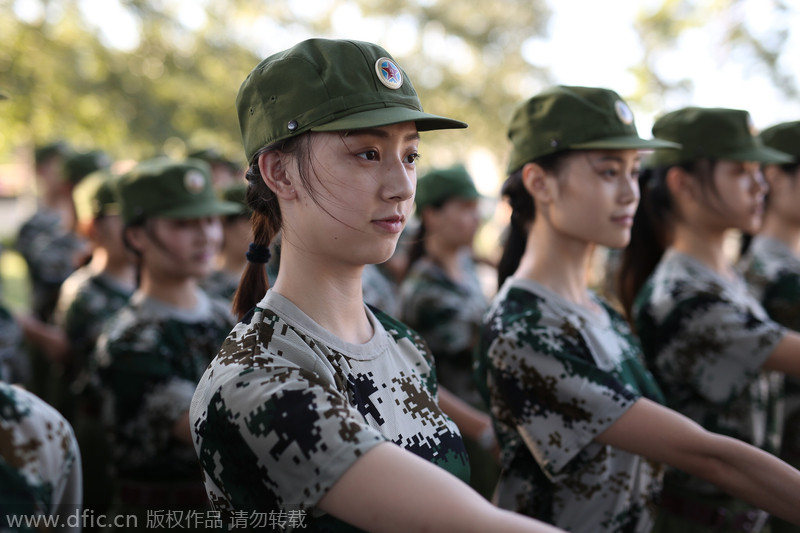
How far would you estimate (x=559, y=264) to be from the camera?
8.98ft

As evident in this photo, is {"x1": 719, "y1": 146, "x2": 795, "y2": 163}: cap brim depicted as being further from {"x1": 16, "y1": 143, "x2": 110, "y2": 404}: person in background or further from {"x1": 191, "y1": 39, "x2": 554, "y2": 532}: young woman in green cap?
{"x1": 16, "y1": 143, "x2": 110, "y2": 404}: person in background

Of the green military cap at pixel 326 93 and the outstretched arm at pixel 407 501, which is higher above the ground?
the green military cap at pixel 326 93

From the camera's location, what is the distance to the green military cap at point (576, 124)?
2.60 metres

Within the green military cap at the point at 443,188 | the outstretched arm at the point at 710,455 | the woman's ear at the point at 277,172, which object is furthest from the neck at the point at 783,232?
the woman's ear at the point at 277,172

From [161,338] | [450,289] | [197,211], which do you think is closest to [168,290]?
[161,338]

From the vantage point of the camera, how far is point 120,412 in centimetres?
321

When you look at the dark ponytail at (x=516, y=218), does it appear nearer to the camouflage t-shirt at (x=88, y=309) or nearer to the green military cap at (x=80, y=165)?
the camouflage t-shirt at (x=88, y=309)

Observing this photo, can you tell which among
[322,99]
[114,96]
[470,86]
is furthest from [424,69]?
[322,99]

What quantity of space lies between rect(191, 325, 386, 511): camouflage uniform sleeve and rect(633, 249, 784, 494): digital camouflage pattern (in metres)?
1.98

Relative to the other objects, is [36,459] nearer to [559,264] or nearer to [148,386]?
[148,386]

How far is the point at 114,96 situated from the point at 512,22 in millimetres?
12135

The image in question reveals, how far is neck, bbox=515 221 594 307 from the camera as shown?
272 centimetres

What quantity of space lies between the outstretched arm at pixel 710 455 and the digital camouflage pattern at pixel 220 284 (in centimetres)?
326

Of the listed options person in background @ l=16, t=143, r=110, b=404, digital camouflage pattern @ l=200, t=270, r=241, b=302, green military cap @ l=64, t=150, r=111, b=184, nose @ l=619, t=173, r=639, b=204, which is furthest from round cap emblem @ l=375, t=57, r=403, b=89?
green military cap @ l=64, t=150, r=111, b=184
